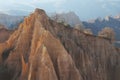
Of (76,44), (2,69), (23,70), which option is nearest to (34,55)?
(23,70)

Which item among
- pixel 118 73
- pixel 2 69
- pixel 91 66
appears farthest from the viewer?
pixel 118 73

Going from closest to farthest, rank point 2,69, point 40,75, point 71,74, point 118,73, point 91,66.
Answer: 1. point 40,75
2. point 71,74
3. point 2,69
4. point 91,66
5. point 118,73

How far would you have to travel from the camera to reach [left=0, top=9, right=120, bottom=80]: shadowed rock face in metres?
33.1

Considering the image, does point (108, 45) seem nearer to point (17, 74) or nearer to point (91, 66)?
point (91, 66)

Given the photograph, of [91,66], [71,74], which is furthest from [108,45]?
[71,74]

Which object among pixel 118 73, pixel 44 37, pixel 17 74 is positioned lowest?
pixel 118 73

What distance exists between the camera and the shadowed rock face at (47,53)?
3309 cm

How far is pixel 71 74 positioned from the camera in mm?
34281

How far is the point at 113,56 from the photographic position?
167 ft

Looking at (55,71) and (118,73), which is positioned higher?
(55,71)

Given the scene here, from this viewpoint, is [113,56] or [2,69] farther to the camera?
[113,56]

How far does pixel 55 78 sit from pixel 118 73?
18.5m

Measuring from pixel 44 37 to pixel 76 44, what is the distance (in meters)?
8.17

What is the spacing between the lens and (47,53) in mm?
32844
